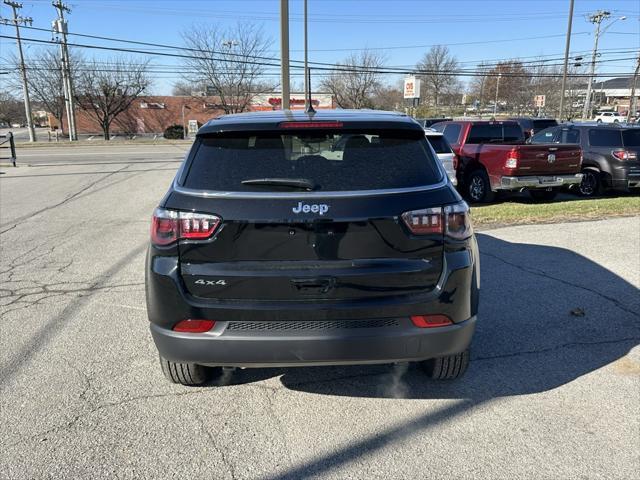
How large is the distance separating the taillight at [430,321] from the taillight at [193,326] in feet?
3.57

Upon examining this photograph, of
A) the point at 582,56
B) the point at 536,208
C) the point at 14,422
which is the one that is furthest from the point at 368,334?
the point at 582,56

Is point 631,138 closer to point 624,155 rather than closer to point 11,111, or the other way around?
point 624,155

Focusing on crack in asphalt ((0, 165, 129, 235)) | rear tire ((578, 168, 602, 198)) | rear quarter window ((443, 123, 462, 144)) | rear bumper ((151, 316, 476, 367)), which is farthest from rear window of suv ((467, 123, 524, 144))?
rear bumper ((151, 316, 476, 367))

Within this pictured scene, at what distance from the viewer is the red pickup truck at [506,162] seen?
34.2 ft

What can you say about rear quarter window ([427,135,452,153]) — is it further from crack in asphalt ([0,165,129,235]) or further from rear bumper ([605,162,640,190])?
crack in asphalt ([0,165,129,235])

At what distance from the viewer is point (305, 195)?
2.62 metres

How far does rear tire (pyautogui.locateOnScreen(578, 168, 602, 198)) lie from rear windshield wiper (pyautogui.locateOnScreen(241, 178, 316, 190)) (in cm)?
1137

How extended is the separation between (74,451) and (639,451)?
302 cm

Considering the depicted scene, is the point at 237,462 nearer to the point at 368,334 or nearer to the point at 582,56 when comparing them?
the point at 368,334

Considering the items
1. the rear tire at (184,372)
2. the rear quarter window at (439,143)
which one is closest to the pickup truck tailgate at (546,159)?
the rear quarter window at (439,143)

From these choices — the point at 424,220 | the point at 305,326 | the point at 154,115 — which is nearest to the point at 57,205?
the point at 305,326

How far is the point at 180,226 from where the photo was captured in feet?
8.72

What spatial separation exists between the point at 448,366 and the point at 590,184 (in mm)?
10741

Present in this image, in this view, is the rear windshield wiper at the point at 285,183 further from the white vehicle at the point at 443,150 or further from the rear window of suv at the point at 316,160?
the white vehicle at the point at 443,150
